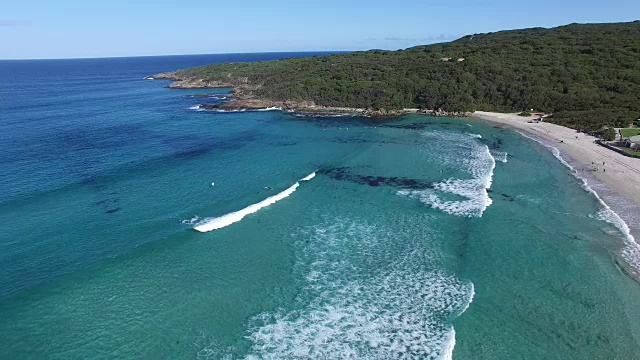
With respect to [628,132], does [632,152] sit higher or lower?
lower

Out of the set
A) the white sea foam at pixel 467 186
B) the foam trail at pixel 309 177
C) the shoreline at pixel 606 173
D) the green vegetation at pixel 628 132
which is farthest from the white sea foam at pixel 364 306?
the green vegetation at pixel 628 132

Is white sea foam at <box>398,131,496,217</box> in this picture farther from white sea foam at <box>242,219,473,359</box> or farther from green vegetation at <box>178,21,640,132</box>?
green vegetation at <box>178,21,640,132</box>

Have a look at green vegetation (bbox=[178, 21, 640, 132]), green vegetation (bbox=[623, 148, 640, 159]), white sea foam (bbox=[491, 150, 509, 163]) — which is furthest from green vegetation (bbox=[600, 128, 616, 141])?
white sea foam (bbox=[491, 150, 509, 163])

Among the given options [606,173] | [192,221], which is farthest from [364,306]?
[606,173]

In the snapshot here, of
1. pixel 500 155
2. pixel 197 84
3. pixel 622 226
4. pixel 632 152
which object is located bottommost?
pixel 622 226

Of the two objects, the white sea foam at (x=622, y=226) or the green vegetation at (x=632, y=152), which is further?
the green vegetation at (x=632, y=152)

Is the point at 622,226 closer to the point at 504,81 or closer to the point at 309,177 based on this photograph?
the point at 309,177

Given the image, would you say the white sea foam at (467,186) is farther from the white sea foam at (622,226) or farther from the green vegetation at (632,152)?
the green vegetation at (632,152)
